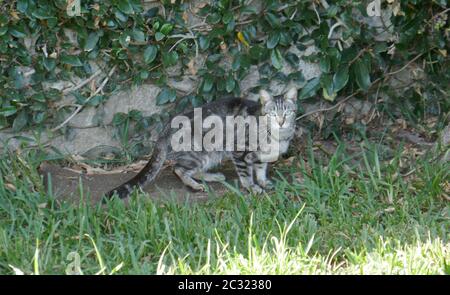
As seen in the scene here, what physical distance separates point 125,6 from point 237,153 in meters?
1.50

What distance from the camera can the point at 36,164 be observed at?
610 cm

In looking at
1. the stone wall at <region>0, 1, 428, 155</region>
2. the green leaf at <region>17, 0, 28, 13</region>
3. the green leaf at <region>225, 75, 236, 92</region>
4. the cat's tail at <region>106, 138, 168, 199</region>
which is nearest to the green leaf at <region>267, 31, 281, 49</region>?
the stone wall at <region>0, 1, 428, 155</region>

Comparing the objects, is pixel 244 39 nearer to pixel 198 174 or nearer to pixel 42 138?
pixel 198 174

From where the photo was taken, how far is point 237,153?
6277 millimetres

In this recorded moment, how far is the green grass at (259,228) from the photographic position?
172 inches

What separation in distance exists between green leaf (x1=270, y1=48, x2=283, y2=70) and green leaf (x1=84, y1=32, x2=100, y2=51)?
147 cm

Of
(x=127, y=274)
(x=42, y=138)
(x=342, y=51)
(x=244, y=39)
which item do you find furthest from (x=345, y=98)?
(x=127, y=274)

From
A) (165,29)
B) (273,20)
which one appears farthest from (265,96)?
(165,29)

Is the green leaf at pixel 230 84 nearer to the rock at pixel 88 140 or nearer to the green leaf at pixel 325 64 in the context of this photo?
the green leaf at pixel 325 64

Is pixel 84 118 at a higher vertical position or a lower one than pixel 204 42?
lower

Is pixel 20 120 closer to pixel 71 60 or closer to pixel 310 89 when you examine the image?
pixel 71 60

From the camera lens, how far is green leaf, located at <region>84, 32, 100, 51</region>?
20.9 feet

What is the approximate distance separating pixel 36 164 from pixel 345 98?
276 centimetres

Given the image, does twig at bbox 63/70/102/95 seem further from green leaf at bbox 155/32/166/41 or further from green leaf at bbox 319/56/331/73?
green leaf at bbox 319/56/331/73
